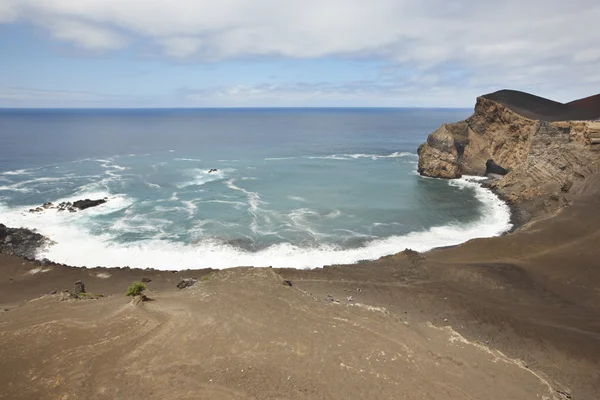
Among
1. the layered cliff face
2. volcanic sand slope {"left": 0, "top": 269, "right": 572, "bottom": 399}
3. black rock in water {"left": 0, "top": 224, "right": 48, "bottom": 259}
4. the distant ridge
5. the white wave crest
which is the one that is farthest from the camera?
the white wave crest

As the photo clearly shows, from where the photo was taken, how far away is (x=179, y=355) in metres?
16.4

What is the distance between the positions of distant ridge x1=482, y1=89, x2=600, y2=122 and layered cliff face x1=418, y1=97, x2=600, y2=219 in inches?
86.4

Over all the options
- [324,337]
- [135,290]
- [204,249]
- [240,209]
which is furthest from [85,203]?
[324,337]

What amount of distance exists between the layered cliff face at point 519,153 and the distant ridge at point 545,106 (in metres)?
2.19

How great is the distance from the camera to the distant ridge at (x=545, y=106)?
58.4 meters

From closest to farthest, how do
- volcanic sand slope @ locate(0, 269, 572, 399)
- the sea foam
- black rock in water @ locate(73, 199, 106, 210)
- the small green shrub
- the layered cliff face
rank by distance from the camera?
1. volcanic sand slope @ locate(0, 269, 572, 399)
2. the small green shrub
3. the sea foam
4. the layered cliff face
5. black rock in water @ locate(73, 199, 106, 210)

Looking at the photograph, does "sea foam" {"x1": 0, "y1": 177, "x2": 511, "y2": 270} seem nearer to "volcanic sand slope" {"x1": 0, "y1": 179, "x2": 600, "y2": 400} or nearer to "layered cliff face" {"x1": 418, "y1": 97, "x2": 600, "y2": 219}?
"volcanic sand slope" {"x1": 0, "y1": 179, "x2": 600, "y2": 400}

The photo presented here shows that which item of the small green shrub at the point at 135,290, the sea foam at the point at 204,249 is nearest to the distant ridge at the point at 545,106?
the sea foam at the point at 204,249

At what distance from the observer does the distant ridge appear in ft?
192

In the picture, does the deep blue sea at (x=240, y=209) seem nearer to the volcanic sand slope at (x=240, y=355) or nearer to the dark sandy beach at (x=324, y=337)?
the dark sandy beach at (x=324, y=337)

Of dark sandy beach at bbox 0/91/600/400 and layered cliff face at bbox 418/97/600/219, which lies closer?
dark sandy beach at bbox 0/91/600/400

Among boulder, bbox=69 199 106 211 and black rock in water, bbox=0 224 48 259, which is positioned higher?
boulder, bbox=69 199 106 211

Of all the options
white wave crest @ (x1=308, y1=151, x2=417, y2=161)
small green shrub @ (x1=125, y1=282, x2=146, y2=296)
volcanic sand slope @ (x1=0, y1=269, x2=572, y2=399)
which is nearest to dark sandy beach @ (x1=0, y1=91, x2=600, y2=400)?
volcanic sand slope @ (x1=0, y1=269, x2=572, y2=399)

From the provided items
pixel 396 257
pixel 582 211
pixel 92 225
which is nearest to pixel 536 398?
pixel 396 257
